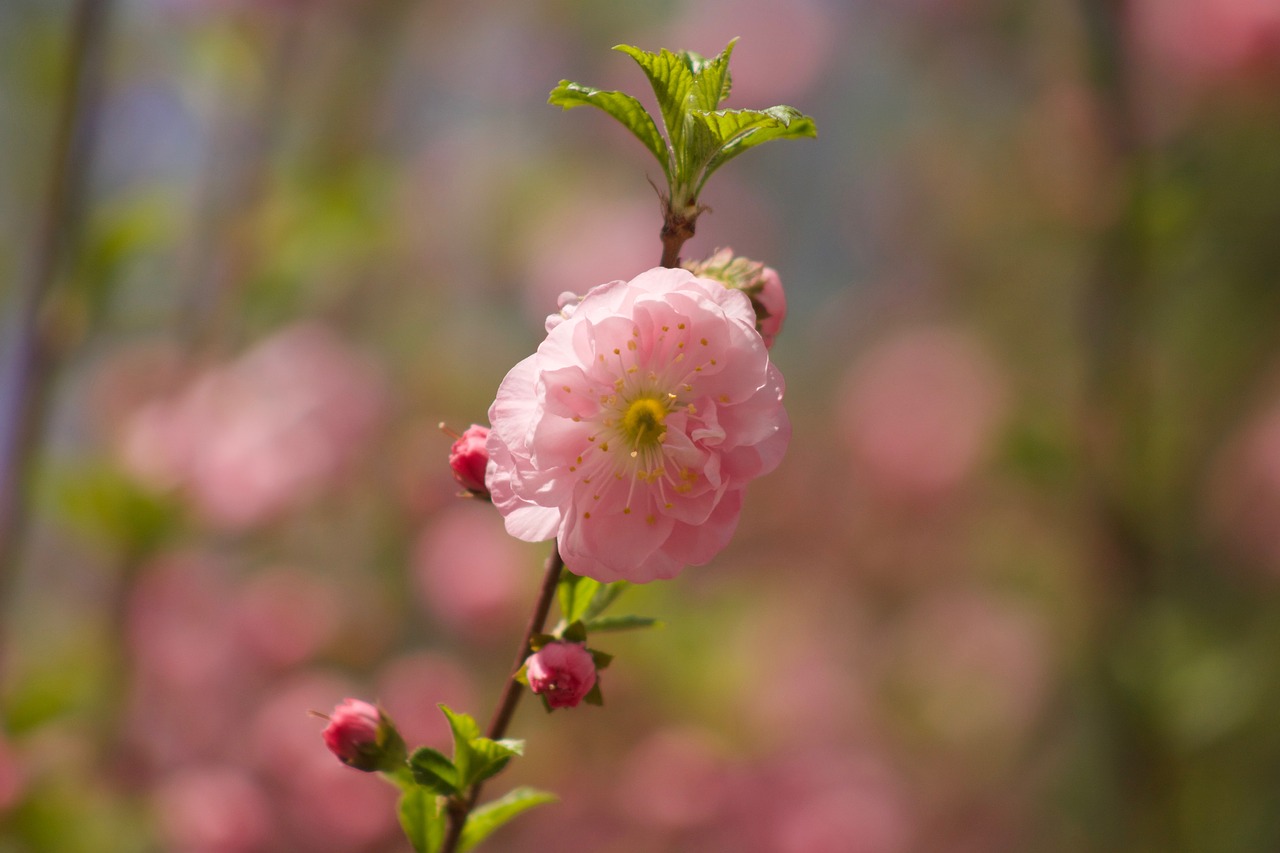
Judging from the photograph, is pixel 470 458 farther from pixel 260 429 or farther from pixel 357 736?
pixel 260 429

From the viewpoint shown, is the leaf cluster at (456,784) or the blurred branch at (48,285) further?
the blurred branch at (48,285)

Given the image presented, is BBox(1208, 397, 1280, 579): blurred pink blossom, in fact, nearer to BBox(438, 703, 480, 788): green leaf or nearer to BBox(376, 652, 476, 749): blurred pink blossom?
BBox(376, 652, 476, 749): blurred pink blossom

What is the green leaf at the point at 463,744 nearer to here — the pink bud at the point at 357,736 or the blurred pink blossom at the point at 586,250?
the pink bud at the point at 357,736

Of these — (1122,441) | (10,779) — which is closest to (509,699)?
(10,779)

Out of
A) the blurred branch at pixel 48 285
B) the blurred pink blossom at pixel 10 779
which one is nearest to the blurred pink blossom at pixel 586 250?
the blurred branch at pixel 48 285

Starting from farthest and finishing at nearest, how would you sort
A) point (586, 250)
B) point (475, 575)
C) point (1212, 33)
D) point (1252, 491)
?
1. point (586, 250)
2. point (1252, 491)
3. point (1212, 33)
4. point (475, 575)

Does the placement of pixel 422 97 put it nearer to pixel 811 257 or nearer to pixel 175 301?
pixel 175 301

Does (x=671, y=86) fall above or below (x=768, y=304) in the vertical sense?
above
